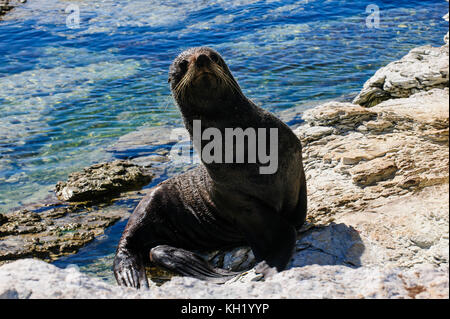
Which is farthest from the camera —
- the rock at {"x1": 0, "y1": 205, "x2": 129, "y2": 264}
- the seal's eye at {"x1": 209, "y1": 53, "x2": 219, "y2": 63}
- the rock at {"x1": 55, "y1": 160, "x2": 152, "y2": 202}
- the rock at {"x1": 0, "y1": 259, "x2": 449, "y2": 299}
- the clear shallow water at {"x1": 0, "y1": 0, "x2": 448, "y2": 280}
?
the clear shallow water at {"x1": 0, "y1": 0, "x2": 448, "y2": 280}

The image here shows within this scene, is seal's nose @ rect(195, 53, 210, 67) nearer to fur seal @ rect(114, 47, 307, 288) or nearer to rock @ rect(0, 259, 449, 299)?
fur seal @ rect(114, 47, 307, 288)

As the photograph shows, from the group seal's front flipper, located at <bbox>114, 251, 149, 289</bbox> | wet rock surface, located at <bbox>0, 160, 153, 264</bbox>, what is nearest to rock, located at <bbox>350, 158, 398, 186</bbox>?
seal's front flipper, located at <bbox>114, 251, 149, 289</bbox>

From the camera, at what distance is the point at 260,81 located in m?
12.8

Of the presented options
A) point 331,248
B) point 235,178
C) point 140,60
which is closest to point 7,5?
point 140,60

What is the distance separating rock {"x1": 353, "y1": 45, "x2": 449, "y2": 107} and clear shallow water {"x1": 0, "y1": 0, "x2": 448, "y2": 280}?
231 cm

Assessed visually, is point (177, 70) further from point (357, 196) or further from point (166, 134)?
point (166, 134)

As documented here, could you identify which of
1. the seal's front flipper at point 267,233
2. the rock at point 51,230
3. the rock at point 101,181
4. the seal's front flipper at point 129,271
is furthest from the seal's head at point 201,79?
the rock at point 101,181

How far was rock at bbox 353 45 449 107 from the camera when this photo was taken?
7.76 m

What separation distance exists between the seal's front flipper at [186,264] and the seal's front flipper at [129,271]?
0.54 feet

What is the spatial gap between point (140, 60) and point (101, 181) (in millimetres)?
7531

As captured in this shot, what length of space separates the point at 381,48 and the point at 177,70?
420 inches

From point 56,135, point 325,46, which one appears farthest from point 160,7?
point 56,135

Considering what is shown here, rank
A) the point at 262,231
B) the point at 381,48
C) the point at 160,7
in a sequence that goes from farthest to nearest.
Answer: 1. the point at 160,7
2. the point at 381,48
3. the point at 262,231

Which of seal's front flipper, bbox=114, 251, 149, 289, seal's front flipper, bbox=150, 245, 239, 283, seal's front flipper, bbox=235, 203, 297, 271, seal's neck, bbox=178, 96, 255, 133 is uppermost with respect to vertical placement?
seal's neck, bbox=178, 96, 255, 133
